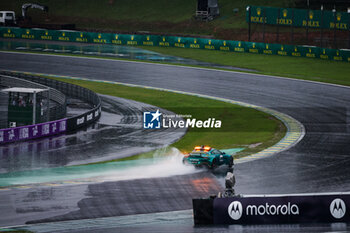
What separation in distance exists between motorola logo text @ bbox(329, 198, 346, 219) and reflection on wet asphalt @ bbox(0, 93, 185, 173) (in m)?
15.7

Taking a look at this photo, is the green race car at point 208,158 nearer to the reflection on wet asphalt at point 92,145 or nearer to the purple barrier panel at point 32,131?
the reflection on wet asphalt at point 92,145

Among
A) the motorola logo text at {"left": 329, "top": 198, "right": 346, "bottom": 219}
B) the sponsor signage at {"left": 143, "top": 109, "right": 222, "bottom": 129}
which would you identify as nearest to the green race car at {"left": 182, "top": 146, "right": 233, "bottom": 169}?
the motorola logo text at {"left": 329, "top": 198, "right": 346, "bottom": 219}

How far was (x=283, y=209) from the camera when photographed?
25.3 m

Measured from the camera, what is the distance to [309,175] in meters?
32.7

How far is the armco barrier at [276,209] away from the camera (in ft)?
82.6

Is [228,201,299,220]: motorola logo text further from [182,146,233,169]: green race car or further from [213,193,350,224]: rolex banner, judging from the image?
[182,146,233,169]: green race car

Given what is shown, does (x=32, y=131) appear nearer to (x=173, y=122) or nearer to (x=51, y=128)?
(x=51, y=128)

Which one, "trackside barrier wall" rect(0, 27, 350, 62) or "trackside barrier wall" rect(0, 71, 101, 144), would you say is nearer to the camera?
"trackside barrier wall" rect(0, 71, 101, 144)

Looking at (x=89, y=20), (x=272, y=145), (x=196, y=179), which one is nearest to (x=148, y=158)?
(x=196, y=179)

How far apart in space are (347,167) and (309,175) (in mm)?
3199

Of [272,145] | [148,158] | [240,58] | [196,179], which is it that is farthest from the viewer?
[240,58]

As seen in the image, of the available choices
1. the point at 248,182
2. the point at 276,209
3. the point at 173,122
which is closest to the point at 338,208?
the point at 276,209

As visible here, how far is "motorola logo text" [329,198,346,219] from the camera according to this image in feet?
83.0

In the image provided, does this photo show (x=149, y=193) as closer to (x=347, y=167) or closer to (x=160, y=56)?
(x=347, y=167)
